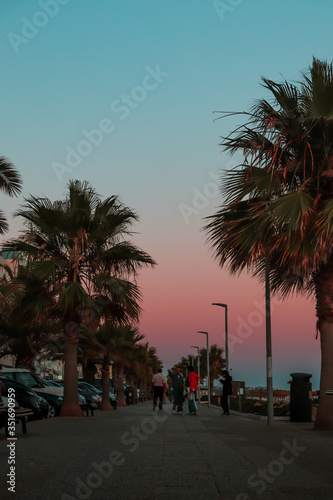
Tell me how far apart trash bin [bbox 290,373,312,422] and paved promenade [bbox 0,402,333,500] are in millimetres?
7839

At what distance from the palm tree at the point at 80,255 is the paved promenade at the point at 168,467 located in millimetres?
10277

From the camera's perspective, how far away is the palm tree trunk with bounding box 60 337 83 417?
23812 millimetres

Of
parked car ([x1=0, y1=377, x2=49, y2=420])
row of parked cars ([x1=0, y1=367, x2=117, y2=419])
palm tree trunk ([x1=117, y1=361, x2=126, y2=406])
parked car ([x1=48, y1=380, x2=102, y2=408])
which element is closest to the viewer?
parked car ([x1=0, y1=377, x2=49, y2=420])

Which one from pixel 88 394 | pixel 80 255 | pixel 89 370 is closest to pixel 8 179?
pixel 80 255

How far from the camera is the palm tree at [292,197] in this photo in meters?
15.3

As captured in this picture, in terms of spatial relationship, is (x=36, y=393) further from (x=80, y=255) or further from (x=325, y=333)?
(x=325, y=333)

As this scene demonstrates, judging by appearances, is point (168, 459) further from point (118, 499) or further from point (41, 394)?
point (41, 394)

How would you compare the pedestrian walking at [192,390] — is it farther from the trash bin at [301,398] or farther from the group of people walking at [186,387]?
the trash bin at [301,398]

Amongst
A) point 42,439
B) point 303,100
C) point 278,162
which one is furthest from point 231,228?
point 42,439

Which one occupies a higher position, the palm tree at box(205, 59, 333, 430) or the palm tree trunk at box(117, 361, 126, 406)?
the palm tree at box(205, 59, 333, 430)

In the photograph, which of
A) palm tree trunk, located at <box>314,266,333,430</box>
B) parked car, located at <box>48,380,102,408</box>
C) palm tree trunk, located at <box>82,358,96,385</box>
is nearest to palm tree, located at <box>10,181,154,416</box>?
parked car, located at <box>48,380,102,408</box>

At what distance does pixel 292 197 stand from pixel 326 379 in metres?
4.71

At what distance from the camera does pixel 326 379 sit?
1650cm

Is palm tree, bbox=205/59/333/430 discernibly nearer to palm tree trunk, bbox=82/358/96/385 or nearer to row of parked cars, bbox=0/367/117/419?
row of parked cars, bbox=0/367/117/419
